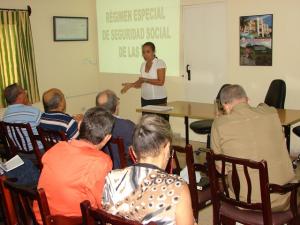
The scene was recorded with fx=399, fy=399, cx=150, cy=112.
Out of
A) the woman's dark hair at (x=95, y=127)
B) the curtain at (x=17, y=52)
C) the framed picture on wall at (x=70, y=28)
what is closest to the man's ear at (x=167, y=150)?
the woman's dark hair at (x=95, y=127)

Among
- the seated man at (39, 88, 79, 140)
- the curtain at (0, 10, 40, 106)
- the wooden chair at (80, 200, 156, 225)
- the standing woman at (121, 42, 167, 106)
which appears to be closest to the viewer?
the wooden chair at (80, 200, 156, 225)

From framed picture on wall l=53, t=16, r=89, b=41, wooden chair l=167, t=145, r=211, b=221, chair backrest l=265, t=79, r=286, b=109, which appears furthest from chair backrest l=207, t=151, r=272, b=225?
framed picture on wall l=53, t=16, r=89, b=41

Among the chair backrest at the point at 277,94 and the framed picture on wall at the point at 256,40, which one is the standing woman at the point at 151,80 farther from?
the chair backrest at the point at 277,94

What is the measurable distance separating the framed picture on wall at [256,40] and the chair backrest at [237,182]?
3240 millimetres

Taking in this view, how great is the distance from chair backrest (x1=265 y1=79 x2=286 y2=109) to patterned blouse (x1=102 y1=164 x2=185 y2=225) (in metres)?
3.25

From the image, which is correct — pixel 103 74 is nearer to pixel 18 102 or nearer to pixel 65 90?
pixel 65 90

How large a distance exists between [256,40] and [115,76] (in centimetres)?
279

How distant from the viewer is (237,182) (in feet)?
7.16

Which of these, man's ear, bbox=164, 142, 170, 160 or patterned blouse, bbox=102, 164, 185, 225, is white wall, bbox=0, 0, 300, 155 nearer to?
man's ear, bbox=164, 142, 170, 160

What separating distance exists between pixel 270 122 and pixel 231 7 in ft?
11.5

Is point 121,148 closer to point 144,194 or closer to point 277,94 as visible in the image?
point 144,194

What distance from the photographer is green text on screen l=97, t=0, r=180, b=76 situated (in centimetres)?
613

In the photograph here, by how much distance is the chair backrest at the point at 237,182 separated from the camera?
77.6 inches

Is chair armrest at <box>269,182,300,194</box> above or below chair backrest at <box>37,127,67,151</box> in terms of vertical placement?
below
